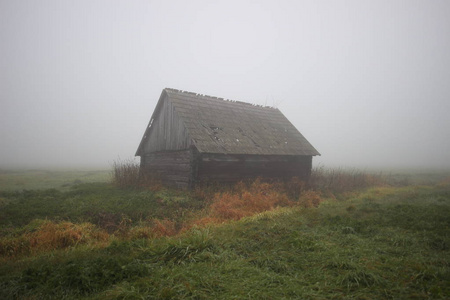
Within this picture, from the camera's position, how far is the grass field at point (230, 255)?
3934 mm

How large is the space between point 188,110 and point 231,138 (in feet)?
11.4

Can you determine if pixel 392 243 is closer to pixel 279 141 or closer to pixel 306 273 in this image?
pixel 306 273

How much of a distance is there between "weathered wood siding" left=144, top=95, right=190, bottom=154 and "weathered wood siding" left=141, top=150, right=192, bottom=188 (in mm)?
434

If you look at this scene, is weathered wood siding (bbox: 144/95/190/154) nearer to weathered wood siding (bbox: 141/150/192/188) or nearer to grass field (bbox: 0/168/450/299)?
weathered wood siding (bbox: 141/150/192/188)

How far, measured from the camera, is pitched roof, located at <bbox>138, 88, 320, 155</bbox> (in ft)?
48.9

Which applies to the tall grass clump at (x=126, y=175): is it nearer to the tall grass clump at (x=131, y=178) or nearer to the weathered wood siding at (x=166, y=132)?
the tall grass clump at (x=131, y=178)

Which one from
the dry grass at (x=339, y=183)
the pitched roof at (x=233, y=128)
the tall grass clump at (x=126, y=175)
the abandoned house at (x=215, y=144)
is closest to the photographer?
the abandoned house at (x=215, y=144)

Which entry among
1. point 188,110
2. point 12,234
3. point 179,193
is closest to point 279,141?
point 188,110

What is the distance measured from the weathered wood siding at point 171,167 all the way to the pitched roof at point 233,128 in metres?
1.66

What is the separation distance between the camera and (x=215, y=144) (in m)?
14.6

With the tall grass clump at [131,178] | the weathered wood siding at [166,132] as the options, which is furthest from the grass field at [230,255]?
the weathered wood siding at [166,132]

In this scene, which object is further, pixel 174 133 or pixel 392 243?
pixel 174 133

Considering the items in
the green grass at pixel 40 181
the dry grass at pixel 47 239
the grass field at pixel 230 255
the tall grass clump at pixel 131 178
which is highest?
the tall grass clump at pixel 131 178

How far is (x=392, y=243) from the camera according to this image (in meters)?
6.10
